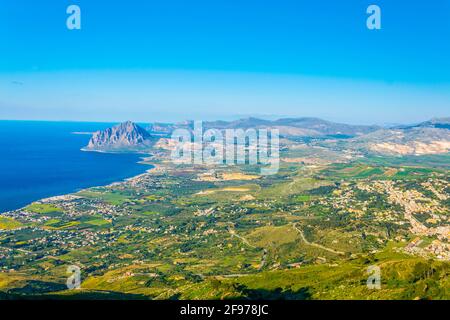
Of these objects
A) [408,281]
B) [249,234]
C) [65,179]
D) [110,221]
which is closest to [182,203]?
[110,221]

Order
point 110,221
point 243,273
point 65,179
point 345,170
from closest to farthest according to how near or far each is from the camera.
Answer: point 243,273 → point 110,221 → point 65,179 → point 345,170

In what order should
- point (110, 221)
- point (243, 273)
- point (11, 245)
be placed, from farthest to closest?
point (110, 221)
point (11, 245)
point (243, 273)

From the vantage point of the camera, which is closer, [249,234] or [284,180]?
[249,234]

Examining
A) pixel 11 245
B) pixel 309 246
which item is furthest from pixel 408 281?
pixel 11 245
